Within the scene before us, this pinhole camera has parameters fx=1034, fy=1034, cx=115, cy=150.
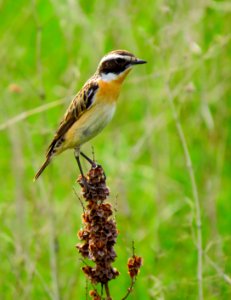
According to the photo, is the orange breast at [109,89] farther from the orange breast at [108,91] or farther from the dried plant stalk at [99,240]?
the dried plant stalk at [99,240]

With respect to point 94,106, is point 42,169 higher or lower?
lower

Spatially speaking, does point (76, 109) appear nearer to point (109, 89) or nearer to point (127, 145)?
point (109, 89)

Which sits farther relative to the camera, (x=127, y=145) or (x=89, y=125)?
(x=127, y=145)

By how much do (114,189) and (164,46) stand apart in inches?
86.7

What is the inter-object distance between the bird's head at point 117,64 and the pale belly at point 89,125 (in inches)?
8.7

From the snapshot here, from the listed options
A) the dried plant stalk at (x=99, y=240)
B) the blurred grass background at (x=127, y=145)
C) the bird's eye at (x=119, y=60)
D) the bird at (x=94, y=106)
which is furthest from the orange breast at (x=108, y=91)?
the dried plant stalk at (x=99, y=240)

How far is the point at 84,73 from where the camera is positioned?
35.0ft

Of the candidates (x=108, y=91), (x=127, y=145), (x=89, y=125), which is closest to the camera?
(x=89, y=125)

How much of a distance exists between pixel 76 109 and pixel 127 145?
409 centimetres

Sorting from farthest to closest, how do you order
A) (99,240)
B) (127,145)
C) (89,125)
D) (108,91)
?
(127,145), (108,91), (89,125), (99,240)

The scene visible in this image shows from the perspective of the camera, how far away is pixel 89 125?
7301 millimetres

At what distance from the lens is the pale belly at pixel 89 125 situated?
727cm

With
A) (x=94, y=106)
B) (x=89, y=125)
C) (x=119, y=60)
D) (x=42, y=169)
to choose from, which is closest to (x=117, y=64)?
(x=119, y=60)

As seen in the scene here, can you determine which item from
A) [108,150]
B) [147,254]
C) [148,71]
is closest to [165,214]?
[147,254]
